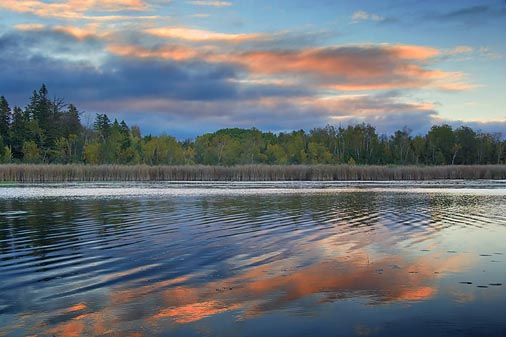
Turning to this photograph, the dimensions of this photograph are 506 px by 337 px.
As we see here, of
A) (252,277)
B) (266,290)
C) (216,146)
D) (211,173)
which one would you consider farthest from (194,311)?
(216,146)

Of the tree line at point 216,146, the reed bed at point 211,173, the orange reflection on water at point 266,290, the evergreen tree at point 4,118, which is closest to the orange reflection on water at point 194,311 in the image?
the orange reflection on water at point 266,290

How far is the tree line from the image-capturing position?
89250 millimetres

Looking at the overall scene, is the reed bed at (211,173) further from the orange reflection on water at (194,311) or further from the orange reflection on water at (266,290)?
the orange reflection on water at (194,311)

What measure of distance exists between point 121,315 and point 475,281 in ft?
19.1

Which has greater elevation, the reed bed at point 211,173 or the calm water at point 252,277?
the reed bed at point 211,173

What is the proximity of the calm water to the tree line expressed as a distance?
228ft

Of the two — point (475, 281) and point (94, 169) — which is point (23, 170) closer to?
point (94, 169)

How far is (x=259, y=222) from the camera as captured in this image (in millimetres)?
17453

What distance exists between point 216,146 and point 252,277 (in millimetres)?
93575

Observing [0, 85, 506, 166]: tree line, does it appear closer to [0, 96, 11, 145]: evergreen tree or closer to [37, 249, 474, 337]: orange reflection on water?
[0, 96, 11, 145]: evergreen tree

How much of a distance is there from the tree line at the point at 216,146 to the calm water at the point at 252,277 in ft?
228

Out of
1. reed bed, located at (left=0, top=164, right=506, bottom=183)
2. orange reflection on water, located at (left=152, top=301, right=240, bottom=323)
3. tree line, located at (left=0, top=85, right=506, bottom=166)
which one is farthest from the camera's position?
tree line, located at (left=0, top=85, right=506, bottom=166)

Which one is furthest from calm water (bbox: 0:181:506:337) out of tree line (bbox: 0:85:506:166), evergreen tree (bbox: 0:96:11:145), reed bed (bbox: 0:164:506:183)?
evergreen tree (bbox: 0:96:11:145)

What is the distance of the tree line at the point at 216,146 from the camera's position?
89.2m
